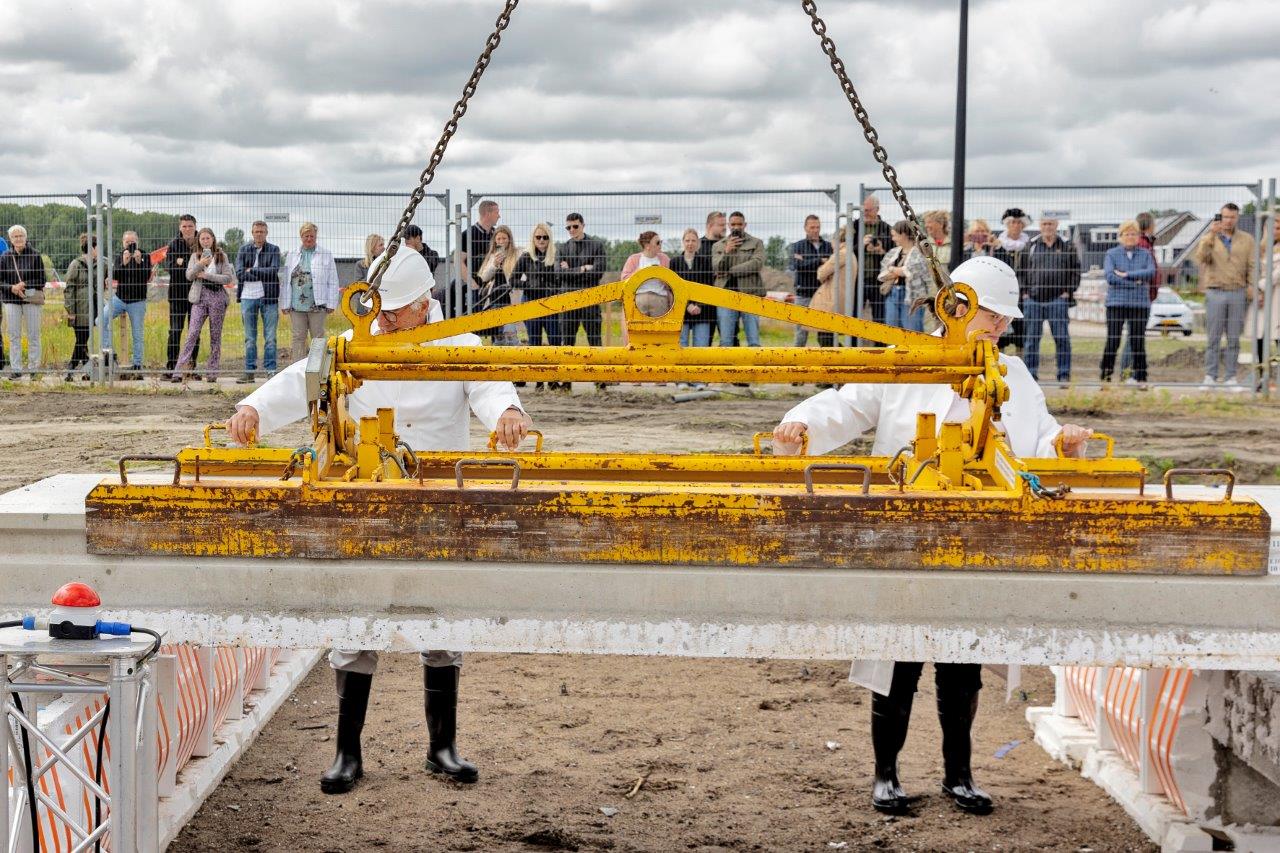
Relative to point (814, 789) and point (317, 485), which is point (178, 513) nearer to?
point (317, 485)

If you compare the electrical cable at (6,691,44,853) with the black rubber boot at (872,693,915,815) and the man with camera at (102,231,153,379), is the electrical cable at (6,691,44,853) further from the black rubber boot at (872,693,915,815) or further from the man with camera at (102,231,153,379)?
the man with camera at (102,231,153,379)

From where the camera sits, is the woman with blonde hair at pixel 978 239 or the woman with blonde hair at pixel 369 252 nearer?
the woman with blonde hair at pixel 369 252

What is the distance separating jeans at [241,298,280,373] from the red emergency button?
12011mm

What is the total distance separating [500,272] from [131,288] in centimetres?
398

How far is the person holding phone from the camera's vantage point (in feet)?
51.8

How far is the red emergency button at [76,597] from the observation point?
334cm

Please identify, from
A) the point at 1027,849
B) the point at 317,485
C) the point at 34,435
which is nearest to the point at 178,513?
the point at 317,485

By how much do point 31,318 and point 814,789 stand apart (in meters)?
12.7

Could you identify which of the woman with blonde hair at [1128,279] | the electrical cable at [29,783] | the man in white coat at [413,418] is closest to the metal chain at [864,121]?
the man in white coat at [413,418]

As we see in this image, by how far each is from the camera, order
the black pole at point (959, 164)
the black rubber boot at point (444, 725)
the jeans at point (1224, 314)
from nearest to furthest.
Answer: the black rubber boot at point (444, 725)
the black pole at point (959, 164)
the jeans at point (1224, 314)

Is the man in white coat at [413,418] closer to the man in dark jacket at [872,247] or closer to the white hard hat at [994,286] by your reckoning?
the white hard hat at [994,286]

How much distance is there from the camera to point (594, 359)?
166 inches

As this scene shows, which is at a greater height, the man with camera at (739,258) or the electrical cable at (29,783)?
the man with camera at (739,258)

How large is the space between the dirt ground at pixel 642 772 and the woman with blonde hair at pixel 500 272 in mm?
7733
